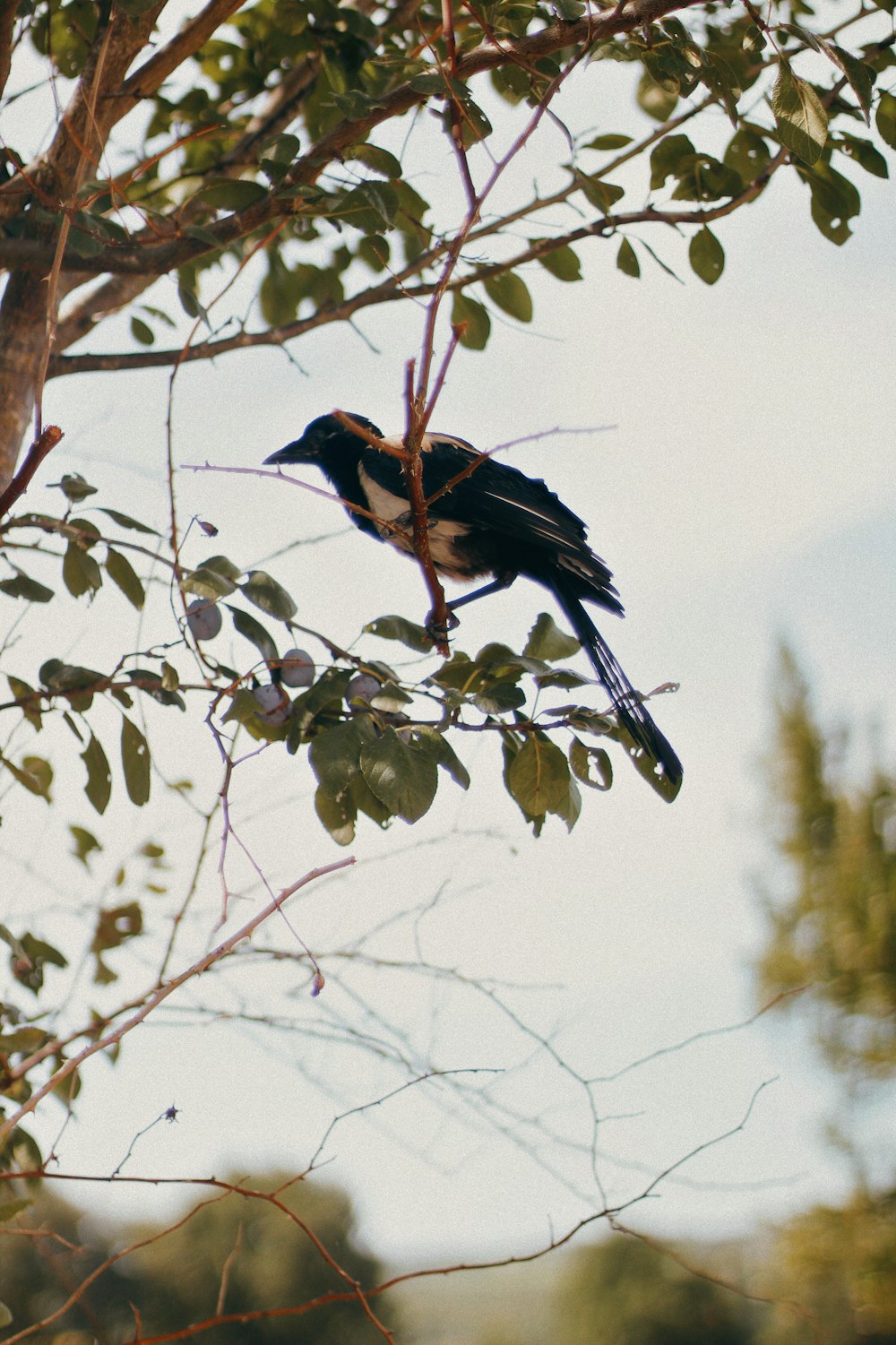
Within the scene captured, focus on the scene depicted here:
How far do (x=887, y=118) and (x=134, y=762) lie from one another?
1612 mm

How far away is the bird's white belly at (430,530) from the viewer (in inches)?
103

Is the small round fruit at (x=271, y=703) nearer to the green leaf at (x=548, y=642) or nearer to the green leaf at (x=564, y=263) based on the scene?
the green leaf at (x=548, y=642)

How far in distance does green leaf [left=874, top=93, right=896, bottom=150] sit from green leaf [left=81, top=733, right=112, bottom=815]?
1600mm

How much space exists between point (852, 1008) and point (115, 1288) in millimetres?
13456

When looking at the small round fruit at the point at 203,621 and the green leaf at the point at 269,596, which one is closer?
the green leaf at the point at 269,596

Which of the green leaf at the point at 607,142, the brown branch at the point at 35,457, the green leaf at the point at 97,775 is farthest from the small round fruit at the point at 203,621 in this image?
the green leaf at the point at 607,142

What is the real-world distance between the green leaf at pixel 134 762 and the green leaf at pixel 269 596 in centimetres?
29

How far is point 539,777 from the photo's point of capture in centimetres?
158

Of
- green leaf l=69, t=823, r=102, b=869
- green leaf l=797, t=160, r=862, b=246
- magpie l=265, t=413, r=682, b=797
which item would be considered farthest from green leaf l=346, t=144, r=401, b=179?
green leaf l=69, t=823, r=102, b=869

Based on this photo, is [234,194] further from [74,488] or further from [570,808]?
[570,808]

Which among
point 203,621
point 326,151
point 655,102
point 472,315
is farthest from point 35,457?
point 655,102

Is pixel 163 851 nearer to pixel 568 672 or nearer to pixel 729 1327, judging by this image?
pixel 568 672

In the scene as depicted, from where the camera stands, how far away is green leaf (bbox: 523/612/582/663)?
170 cm

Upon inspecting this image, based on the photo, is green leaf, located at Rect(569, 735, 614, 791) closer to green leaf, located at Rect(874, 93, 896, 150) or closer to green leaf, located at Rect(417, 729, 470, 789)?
green leaf, located at Rect(417, 729, 470, 789)
